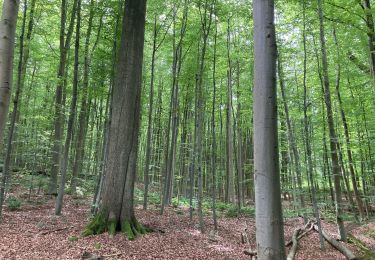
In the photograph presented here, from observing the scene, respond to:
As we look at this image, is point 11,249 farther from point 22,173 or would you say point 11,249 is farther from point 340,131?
point 340,131

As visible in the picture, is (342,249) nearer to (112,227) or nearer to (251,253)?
(251,253)

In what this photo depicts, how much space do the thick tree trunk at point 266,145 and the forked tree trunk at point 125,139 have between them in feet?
14.4

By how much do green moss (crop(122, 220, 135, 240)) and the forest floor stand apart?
12 cm

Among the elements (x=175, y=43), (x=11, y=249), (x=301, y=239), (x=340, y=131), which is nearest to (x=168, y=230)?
(x=11, y=249)

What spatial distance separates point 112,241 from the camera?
5.46 metres

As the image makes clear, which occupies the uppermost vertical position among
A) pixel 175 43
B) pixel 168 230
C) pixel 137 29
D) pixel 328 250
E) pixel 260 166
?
pixel 175 43

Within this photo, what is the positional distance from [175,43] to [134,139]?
6835mm

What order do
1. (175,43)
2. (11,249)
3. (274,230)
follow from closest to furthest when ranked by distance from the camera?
(274,230) < (11,249) < (175,43)

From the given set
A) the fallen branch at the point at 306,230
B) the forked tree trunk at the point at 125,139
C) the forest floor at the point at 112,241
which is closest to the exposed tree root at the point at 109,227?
the forked tree trunk at the point at 125,139

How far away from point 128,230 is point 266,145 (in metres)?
4.81

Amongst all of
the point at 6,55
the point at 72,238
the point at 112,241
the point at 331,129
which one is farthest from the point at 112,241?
the point at 331,129

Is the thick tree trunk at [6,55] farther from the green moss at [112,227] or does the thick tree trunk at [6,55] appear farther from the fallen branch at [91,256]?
the green moss at [112,227]

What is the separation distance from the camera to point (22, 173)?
40.4ft

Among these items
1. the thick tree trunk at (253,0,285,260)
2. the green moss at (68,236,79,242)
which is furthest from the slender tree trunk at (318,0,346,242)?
the green moss at (68,236,79,242)
